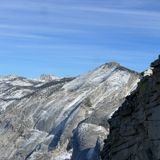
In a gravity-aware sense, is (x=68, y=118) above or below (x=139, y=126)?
above

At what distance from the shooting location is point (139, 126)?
119 feet

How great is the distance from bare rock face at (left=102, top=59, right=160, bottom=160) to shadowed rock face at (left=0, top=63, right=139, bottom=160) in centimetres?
7729

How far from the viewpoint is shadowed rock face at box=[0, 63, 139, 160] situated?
13012 centimetres

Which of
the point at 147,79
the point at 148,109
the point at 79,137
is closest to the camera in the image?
the point at 148,109

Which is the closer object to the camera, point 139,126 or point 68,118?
point 139,126

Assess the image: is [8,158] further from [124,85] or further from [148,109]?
[148,109]

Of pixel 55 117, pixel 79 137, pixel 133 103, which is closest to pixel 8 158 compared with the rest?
pixel 55 117

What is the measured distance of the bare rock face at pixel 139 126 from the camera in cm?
3366

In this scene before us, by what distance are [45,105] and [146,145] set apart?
15090 centimetres

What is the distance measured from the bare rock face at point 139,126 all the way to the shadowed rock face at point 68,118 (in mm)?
77289

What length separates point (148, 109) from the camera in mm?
34406

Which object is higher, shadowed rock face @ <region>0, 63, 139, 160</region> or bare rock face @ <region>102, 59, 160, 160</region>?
shadowed rock face @ <region>0, 63, 139, 160</region>

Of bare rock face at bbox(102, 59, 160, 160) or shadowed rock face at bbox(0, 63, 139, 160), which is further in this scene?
shadowed rock face at bbox(0, 63, 139, 160)

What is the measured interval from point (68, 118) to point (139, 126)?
120m
